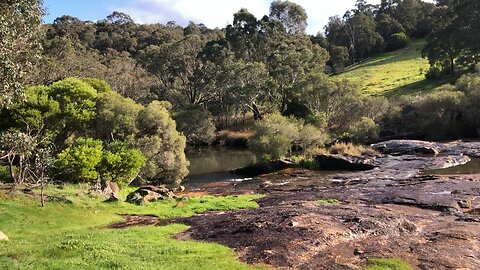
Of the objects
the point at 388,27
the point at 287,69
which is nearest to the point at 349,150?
the point at 287,69

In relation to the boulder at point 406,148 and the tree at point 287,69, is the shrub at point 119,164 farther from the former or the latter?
the tree at point 287,69

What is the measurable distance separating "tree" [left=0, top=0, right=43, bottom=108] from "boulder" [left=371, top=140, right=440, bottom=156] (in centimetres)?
4780

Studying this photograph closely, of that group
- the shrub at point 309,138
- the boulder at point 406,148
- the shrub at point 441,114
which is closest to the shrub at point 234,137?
the shrub at point 309,138

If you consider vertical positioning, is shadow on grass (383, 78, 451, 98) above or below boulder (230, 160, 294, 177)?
above

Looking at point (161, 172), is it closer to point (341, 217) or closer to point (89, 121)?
point (89, 121)

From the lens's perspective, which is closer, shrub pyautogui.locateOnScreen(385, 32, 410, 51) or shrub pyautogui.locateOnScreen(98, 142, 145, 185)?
shrub pyautogui.locateOnScreen(98, 142, 145, 185)

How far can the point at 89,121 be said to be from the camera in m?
40.1

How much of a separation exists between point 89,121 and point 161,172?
357 inches

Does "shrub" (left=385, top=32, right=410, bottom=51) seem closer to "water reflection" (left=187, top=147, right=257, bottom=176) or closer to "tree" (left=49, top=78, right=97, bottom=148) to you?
"water reflection" (left=187, top=147, right=257, bottom=176)

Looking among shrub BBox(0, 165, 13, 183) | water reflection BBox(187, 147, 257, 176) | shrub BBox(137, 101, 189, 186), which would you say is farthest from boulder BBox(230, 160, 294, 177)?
shrub BBox(0, 165, 13, 183)

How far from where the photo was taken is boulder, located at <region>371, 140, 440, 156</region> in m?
57.5

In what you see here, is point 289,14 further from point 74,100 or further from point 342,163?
point 74,100

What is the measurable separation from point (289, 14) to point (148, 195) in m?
94.8

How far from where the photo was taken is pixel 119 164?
36500 mm
